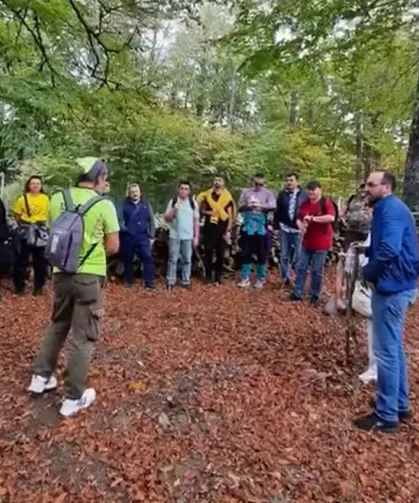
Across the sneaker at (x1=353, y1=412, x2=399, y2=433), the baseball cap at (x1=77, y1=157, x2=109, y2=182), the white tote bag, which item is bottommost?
the sneaker at (x1=353, y1=412, x2=399, y2=433)

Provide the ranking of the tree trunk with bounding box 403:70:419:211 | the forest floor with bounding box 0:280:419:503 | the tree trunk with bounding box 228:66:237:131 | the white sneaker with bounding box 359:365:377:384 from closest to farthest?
the forest floor with bounding box 0:280:419:503 → the white sneaker with bounding box 359:365:377:384 → the tree trunk with bounding box 403:70:419:211 → the tree trunk with bounding box 228:66:237:131

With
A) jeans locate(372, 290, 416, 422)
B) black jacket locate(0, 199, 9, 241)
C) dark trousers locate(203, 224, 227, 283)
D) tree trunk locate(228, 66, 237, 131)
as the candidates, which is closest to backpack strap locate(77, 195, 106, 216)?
jeans locate(372, 290, 416, 422)

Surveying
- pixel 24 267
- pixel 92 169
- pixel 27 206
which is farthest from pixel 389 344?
pixel 24 267

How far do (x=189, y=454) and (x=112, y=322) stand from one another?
2897 mm

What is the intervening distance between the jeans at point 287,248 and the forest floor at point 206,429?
2396 millimetres

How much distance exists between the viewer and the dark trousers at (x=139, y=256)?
7.51 metres

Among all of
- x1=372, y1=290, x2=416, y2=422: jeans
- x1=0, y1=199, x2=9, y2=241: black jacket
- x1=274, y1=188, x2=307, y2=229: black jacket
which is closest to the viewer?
x1=372, y1=290, x2=416, y2=422: jeans

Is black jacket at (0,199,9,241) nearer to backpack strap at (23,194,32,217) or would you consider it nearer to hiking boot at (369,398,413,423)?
backpack strap at (23,194,32,217)

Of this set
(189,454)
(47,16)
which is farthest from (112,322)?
(47,16)

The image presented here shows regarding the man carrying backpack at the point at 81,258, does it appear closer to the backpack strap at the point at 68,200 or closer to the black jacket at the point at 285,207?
the backpack strap at the point at 68,200

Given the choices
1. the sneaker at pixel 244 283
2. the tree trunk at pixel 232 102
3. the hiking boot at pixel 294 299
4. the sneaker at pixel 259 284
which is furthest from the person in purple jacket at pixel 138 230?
the tree trunk at pixel 232 102

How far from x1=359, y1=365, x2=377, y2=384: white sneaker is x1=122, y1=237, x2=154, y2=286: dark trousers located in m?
4.10

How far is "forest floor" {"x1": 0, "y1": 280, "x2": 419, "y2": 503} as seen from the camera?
2684mm

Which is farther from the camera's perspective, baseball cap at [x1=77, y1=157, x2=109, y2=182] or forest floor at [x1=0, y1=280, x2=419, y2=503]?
baseball cap at [x1=77, y1=157, x2=109, y2=182]
